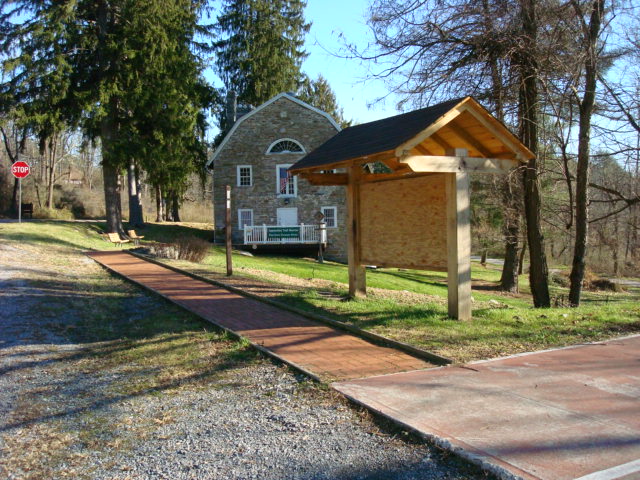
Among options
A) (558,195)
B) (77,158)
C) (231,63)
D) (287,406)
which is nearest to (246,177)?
(231,63)

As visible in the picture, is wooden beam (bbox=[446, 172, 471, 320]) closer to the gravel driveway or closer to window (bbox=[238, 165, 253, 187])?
the gravel driveway

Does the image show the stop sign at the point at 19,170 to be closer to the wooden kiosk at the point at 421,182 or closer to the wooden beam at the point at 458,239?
the wooden kiosk at the point at 421,182

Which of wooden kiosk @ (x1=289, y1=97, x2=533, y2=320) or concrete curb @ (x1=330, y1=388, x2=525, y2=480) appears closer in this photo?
concrete curb @ (x1=330, y1=388, x2=525, y2=480)

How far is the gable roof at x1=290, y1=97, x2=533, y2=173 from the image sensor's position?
7.61 meters

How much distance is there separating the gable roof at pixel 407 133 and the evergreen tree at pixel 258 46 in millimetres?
32901

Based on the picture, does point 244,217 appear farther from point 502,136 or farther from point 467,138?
point 502,136

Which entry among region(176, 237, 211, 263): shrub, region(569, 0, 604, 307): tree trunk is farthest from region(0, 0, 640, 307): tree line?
region(176, 237, 211, 263): shrub

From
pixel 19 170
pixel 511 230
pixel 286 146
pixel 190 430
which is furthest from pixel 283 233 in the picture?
pixel 190 430

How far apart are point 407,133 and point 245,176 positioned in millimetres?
26039

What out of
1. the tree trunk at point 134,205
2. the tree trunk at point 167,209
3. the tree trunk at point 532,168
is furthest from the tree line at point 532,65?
the tree trunk at point 167,209

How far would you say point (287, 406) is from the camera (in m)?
4.98

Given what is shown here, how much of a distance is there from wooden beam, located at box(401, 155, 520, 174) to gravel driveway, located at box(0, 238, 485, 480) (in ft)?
11.0

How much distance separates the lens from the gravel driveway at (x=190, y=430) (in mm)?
3779

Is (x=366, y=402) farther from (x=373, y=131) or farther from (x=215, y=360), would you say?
(x=373, y=131)
